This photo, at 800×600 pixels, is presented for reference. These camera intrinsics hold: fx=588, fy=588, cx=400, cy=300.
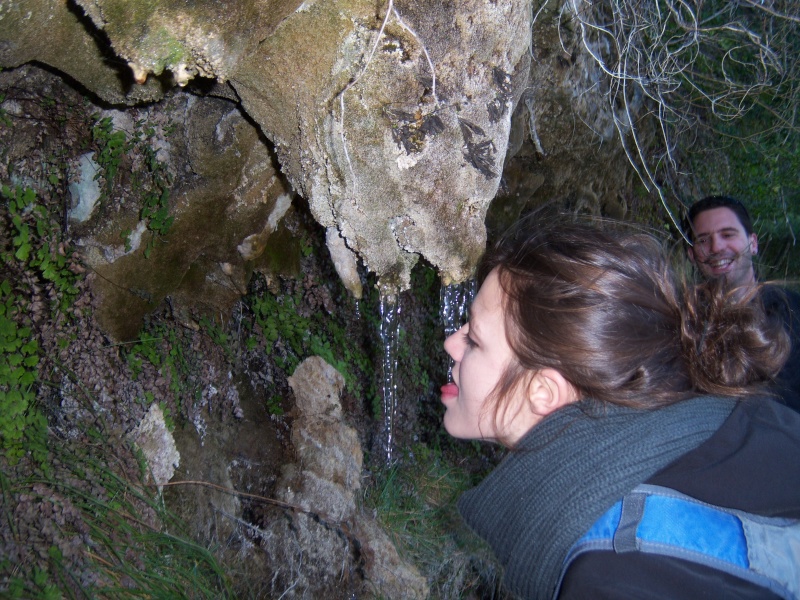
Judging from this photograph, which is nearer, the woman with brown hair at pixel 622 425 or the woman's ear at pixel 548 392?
the woman with brown hair at pixel 622 425

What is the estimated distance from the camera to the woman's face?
1.59m

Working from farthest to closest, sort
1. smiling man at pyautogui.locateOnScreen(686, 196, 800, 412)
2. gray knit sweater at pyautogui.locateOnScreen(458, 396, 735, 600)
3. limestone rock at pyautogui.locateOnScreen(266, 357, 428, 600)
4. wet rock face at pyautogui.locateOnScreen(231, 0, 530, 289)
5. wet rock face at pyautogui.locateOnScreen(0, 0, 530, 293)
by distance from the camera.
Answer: limestone rock at pyautogui.locateOnScreen(266, 357, 428, 600), smiling man at pyautogui.locateOnScreen(686, 196, 800, 412), wet rock face at pyautogui.locateOnScreen(231, 0, 530, 289), wet rock face at pyautogui.locateOnScreen(0, 0, 530, 293), gray knit sweater at pyautogui.locateOnScreen(458, 396, 735, 600)

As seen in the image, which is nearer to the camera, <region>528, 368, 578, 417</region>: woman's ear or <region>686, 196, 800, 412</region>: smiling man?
<region>528, 368, 578, 417</region>: woman's ear

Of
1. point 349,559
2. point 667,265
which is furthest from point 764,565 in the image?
point 349,559

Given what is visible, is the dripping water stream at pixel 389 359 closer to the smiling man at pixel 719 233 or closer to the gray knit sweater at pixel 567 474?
the gray knit sweater at pixel 567 474

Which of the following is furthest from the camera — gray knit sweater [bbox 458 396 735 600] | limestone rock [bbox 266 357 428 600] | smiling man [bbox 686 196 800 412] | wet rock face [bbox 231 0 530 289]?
limestone rock [bbox 266 357 428 600]

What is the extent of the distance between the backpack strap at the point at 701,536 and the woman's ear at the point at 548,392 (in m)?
0.33

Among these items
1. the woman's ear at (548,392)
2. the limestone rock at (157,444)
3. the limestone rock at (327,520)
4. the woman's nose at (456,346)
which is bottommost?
the limestone rock at (327,520)

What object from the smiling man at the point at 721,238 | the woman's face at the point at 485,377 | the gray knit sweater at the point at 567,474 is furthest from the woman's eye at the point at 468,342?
the smiling man at the point at 721,238

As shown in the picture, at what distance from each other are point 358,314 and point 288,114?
7.51ft

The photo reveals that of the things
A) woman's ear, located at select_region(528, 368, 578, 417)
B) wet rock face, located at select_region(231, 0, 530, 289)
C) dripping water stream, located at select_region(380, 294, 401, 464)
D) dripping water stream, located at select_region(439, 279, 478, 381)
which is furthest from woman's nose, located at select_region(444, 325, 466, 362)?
dripping water stream, located at select_region(439, 279, 478, 381)

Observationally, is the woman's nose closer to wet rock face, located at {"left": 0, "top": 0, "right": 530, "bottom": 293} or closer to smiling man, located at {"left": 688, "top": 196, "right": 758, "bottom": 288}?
wet rock face, located at {"left": 0, "top": 0, "right": 530, "bottom": 293}

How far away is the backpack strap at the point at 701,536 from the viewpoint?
1092 mm

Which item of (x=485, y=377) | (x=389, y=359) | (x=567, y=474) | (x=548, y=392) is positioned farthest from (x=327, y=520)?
(x=567, y=474)
